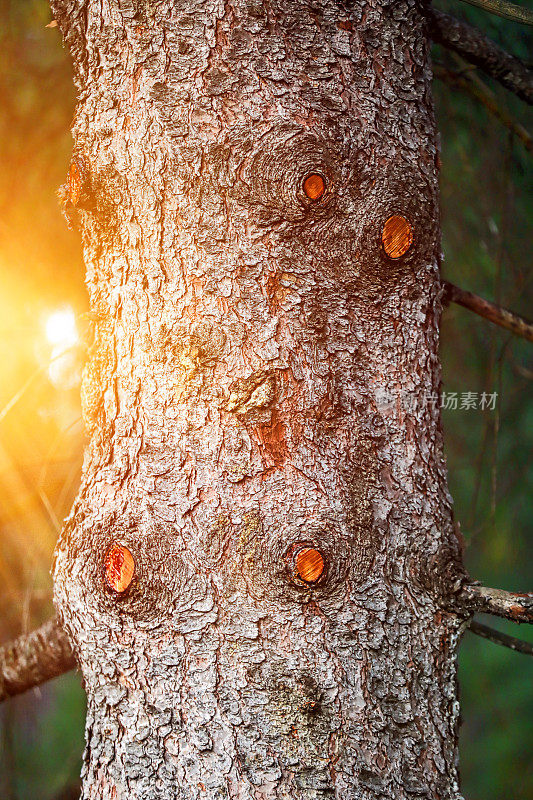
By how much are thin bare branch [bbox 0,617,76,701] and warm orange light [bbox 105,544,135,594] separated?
28cm

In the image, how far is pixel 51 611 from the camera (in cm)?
108

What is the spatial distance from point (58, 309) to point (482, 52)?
0.76 metres

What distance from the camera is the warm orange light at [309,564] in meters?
0.56

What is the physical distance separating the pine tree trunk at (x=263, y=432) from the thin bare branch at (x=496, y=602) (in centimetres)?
2

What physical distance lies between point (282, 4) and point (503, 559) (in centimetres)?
138

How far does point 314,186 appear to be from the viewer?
1.90 ft

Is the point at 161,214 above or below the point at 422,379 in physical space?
above

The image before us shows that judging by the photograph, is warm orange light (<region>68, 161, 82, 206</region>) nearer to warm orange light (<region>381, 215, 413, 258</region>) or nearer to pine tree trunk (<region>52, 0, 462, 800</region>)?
pine tree trunk (<region>52, 0, 462, 800</region>)

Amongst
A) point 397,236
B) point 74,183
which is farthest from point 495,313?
point 74,183

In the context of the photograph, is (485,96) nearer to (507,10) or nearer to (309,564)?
(507,10)

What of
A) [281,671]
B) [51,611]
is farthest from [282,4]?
[51,611]

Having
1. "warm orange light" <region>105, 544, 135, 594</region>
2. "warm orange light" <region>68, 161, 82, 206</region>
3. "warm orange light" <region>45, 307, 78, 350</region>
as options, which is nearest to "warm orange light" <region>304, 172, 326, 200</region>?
"warm orange light" <region>68, 161, 82, 206</region>

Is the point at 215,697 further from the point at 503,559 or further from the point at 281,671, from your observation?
the point at 503,559

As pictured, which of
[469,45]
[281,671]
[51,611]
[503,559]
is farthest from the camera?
[503,559]
